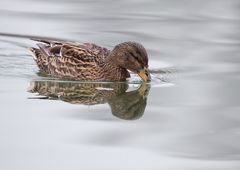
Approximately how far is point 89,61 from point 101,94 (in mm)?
1182

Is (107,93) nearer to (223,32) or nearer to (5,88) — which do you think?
(5,88)

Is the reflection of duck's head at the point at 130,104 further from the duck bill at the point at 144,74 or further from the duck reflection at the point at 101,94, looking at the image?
the duck bill at the point at 144,74

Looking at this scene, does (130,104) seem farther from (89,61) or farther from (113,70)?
(89,61)

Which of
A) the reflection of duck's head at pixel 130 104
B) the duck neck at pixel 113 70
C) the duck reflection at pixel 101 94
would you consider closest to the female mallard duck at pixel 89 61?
the duck neck at pixel 113 70

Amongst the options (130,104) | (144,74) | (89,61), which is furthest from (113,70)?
(130,104)

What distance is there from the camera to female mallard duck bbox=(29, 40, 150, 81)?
12.0 metres

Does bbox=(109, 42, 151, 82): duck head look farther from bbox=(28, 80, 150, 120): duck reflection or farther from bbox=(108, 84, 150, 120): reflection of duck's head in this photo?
bbox=(108, 84, 150, 120): reflection of duck's head

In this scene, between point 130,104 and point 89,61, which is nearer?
point 130,104

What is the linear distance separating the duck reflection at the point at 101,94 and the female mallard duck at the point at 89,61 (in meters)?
0.24

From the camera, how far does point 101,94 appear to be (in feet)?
36.3

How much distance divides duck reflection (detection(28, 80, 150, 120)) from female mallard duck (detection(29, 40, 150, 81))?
236mm

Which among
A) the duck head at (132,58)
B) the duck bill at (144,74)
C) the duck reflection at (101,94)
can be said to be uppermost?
the duck head at (132,58)

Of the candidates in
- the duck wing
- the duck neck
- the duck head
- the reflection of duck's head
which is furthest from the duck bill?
the duck wing

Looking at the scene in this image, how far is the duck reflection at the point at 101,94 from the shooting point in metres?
10.5
